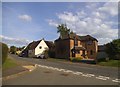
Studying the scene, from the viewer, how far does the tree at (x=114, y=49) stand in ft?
143

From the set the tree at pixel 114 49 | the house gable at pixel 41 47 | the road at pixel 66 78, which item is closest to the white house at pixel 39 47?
the house gable at pixel 41 47

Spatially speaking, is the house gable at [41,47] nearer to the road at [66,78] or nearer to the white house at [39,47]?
the white house at [39,47]

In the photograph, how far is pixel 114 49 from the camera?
44281 millimetres

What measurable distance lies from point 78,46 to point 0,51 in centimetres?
4418

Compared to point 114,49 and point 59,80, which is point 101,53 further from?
point 59,80

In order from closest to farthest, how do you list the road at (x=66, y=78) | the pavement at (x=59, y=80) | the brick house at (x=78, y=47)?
the pavement at (x=59, y=80)
the road at (x=66, y=78)
the brick house at (x=78, y=47)

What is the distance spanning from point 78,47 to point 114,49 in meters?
21.5

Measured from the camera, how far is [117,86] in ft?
42.8

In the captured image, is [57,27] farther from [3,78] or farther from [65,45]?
[3,78]

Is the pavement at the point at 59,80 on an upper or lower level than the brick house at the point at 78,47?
lower

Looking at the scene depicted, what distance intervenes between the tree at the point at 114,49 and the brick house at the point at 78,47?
18802 millimetres

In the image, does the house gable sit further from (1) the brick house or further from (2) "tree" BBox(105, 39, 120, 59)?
(2) "tree" BBox(105, 39, 120, 59)

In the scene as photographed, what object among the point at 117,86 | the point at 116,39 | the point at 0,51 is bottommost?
the point at 117,86

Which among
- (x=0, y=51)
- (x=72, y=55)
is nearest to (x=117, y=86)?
(x=0, y=51)
